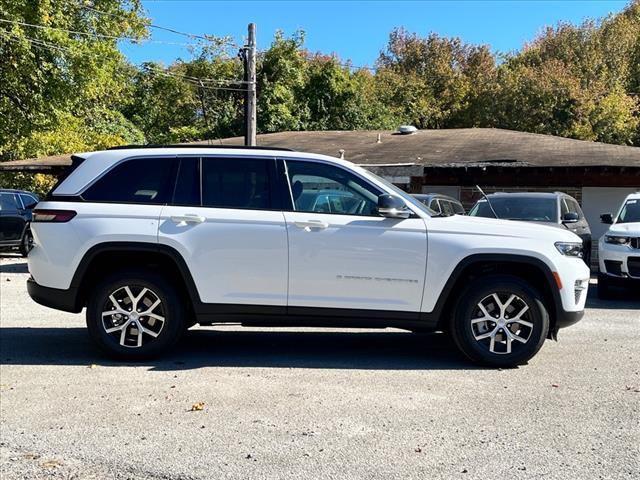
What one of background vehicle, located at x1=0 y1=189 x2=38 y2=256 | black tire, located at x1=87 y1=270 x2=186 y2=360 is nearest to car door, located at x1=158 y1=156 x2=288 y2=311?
black tire, located at x1=87 y1=270 x2=186 y2=360

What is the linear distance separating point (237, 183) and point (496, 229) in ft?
8.07

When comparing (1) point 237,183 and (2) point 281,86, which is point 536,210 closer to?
(1) point 237,183

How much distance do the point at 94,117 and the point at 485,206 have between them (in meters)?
24.3

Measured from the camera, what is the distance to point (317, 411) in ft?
15.2

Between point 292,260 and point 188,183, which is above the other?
point 188,183

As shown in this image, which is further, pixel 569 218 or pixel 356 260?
pixel 569 218

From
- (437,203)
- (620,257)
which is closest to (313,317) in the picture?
(437,203)

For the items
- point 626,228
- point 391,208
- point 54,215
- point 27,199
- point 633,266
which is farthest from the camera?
point 27,199

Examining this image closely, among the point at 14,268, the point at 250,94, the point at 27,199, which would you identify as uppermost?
the point at 250,94

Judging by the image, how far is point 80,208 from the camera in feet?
19.2

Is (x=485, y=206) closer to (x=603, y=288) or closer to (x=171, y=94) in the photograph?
(x=603, y=288)

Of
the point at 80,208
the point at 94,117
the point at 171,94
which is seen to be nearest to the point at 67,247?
the point at 80,208

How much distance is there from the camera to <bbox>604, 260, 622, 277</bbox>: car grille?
10.1 metres

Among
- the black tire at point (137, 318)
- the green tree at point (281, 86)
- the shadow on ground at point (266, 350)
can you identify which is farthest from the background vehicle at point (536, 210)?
the green tree at point (281, 86)
